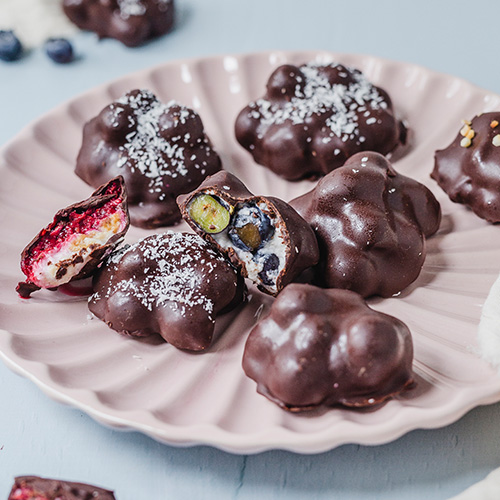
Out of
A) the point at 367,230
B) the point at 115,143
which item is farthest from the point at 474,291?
the point at 115,143

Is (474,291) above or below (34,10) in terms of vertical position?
above

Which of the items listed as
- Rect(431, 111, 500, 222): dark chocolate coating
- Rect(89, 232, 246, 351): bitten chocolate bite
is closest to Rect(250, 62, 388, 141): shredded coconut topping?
Rect(431, 111, 500, 222): dark chocolate coating

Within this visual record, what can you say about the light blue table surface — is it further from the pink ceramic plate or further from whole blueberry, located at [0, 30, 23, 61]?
whole blueberry, located at [0, 30, 23, 61]

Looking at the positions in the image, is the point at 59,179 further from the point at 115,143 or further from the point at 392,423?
the point at 392,423

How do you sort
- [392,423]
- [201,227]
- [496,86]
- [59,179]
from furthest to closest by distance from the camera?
[496,86]
[59,179]
[201,227]
[392,423]

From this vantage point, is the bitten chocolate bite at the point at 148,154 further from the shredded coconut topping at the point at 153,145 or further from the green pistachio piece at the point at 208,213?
the green pistachio piece at the point at 208,213

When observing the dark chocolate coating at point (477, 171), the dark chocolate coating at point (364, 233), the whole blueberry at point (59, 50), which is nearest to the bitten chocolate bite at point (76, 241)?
the dark chocolate coating at point (364, 233)
